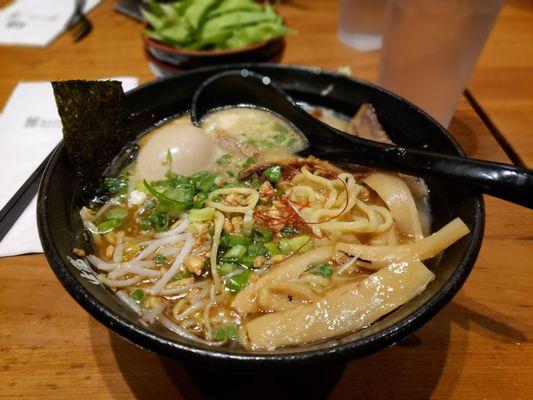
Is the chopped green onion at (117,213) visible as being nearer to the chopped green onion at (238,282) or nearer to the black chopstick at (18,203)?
the black chopstick at (18,203)

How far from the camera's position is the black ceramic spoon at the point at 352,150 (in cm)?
106

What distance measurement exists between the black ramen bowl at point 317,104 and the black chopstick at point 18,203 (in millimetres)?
369

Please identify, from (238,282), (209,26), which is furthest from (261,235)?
(209,26)

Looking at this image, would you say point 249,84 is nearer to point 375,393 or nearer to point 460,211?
point 460,211

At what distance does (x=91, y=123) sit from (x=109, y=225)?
362mm

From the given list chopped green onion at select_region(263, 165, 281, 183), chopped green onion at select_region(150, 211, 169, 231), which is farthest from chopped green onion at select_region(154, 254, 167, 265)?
chopped green onion at select_region(263, 165, 281, 183)

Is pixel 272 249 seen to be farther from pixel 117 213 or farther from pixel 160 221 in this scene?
pixel 117 213

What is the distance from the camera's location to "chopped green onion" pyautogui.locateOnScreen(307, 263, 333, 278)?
1166 millimetres

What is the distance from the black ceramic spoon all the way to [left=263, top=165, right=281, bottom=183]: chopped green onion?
171 millimetres

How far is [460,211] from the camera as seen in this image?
119 centimetres

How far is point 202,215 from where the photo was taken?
1316 millimetres

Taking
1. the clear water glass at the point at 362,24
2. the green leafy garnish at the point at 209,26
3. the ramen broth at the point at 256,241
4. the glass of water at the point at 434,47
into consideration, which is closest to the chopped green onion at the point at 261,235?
the ramen broth at the point at 256,241

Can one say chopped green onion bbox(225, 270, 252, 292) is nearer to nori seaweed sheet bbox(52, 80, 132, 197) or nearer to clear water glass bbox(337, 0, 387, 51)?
nori seaweed sheet bbox(52, 80, 132, 197)

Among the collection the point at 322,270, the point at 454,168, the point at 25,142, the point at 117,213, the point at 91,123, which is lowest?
the point at 25,142
